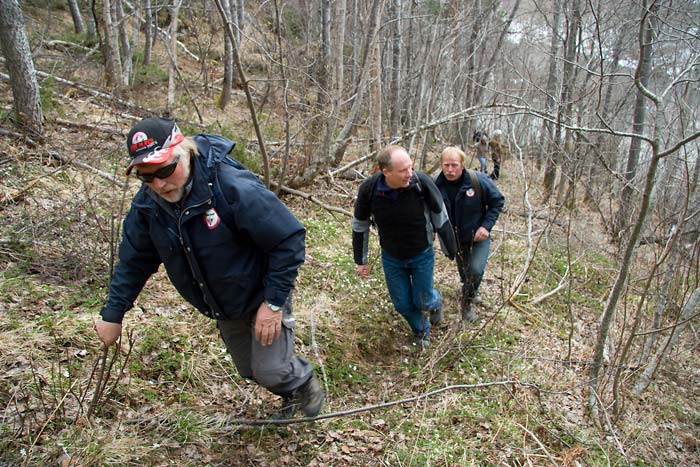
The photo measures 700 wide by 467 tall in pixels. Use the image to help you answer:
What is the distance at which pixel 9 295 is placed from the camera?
13.2 feet

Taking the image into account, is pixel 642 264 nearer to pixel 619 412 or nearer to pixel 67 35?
pixel 619 412

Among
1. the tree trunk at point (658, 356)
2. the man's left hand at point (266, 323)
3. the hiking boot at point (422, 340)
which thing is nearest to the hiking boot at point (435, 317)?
the hiking boot at point (422, 340)

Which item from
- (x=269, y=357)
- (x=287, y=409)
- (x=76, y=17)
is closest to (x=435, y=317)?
(x=287, y=409)

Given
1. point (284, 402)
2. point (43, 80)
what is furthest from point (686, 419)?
point (43, 80)

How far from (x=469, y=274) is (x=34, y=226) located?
14.9 ft

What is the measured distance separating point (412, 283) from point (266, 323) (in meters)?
2.26

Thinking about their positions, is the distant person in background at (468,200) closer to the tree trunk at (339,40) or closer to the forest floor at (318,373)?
the forest floor at (318,373)

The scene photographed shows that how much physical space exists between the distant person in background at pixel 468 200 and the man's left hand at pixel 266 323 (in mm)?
2823

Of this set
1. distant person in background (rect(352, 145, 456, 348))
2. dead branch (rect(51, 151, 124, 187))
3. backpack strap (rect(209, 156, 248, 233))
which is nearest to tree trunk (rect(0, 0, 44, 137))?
dead branch (rect(51, 151, 124, 187))

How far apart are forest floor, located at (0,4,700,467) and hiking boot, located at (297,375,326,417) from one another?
0.11 metres

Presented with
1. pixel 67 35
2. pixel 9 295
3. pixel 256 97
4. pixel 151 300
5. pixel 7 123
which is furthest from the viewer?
pixel 67 35

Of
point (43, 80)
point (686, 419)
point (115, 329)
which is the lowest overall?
point (686, 419)

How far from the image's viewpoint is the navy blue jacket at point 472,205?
4.96 metres

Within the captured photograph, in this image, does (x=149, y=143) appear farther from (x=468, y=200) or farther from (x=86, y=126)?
(x=86, y=126)
